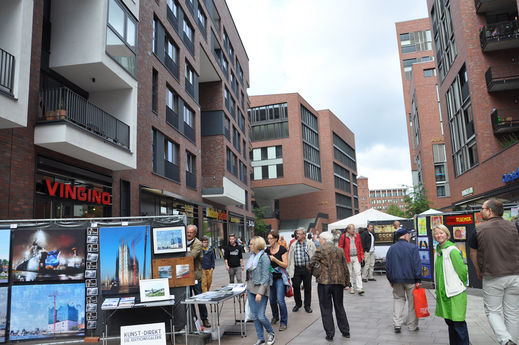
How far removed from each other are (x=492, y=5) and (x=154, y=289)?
25.5 metres

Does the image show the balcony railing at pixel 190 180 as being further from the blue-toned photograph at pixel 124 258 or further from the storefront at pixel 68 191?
the blue-toned photograph at pixel 124 258

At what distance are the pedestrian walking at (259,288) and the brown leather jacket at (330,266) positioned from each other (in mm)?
901

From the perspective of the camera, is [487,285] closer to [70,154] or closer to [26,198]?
[26,198]

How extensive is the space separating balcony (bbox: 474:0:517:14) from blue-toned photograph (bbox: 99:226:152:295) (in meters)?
24.1

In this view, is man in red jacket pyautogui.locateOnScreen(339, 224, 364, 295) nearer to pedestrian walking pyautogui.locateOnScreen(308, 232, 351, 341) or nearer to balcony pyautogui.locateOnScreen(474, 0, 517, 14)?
pedestrian walking pyautogui.locateOnScreen(308, 232, 351, 341)

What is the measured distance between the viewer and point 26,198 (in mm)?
10383

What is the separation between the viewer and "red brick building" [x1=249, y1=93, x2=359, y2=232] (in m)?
56.6

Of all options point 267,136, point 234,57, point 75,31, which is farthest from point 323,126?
point 75,31

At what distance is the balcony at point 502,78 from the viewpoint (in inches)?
862

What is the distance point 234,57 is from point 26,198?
3207cm

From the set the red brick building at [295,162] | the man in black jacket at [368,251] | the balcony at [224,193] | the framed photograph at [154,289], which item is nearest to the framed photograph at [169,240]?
the framed photograph at [154,289]

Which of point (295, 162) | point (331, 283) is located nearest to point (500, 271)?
point (331, 283)

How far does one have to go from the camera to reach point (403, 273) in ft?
23.0

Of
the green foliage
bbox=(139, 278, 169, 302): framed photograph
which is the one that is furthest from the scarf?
the green foliage
